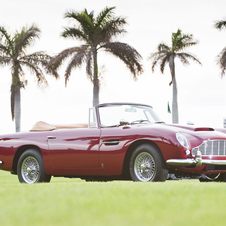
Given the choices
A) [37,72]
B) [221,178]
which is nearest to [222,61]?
[37,72]

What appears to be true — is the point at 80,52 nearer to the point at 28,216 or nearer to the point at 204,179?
the point at 204,179

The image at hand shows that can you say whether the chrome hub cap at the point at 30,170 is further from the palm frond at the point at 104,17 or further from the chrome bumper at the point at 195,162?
the palm frond at the point at 104,17

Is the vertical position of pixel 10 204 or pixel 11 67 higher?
pixel 11 67

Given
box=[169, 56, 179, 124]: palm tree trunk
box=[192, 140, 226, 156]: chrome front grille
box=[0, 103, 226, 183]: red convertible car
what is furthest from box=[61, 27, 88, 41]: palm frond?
box=[192, 140, 226, 156]: chrome front grille

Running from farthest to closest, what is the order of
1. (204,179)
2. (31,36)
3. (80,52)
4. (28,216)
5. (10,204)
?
1. (31,36)
2. (80,52)
3. (204,179)
4. (10,204)
5. (28,216)

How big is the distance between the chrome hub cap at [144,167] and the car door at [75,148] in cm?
98

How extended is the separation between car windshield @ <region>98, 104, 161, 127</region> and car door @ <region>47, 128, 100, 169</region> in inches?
16.8

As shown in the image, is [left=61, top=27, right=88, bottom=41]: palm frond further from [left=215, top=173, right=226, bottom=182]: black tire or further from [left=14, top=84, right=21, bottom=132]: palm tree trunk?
[left=215, top=173, right=226, bottom=182]: black tire

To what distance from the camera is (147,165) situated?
27.9 feet

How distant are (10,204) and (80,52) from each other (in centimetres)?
2911

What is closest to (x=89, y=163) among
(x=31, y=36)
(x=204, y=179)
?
(x=204, y=179)

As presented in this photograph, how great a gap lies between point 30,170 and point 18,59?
97.5ft

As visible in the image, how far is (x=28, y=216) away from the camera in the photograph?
176 inches

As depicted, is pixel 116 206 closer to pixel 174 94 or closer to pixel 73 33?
pixel 73 33
